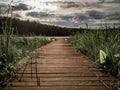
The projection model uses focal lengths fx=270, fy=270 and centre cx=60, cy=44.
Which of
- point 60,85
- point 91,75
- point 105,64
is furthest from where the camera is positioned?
point 105,64

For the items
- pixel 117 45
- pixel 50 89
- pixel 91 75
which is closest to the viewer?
pixel 50 89

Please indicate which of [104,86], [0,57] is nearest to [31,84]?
[104,86]

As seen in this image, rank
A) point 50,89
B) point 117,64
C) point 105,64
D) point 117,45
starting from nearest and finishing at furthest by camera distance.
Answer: point 50,89
point 117,64
point 105,64
point 117,45

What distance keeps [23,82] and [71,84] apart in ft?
1.64

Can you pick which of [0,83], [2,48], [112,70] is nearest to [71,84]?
[0,83]

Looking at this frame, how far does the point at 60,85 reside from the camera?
2.65 m

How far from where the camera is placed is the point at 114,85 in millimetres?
2623

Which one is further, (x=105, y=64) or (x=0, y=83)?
(x=105, y=64)

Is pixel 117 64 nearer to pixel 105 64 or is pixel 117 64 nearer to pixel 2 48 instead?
pixel 105 64

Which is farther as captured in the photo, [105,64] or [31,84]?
[105,64]

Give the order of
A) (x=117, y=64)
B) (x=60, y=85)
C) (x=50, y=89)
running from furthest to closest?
(x=117, y=64), (x=60, y=85), (x=50, y=89)

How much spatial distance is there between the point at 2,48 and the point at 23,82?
3.83ft

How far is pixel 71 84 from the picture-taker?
2697 millimetres

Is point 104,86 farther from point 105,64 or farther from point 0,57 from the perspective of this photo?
point 0,57
